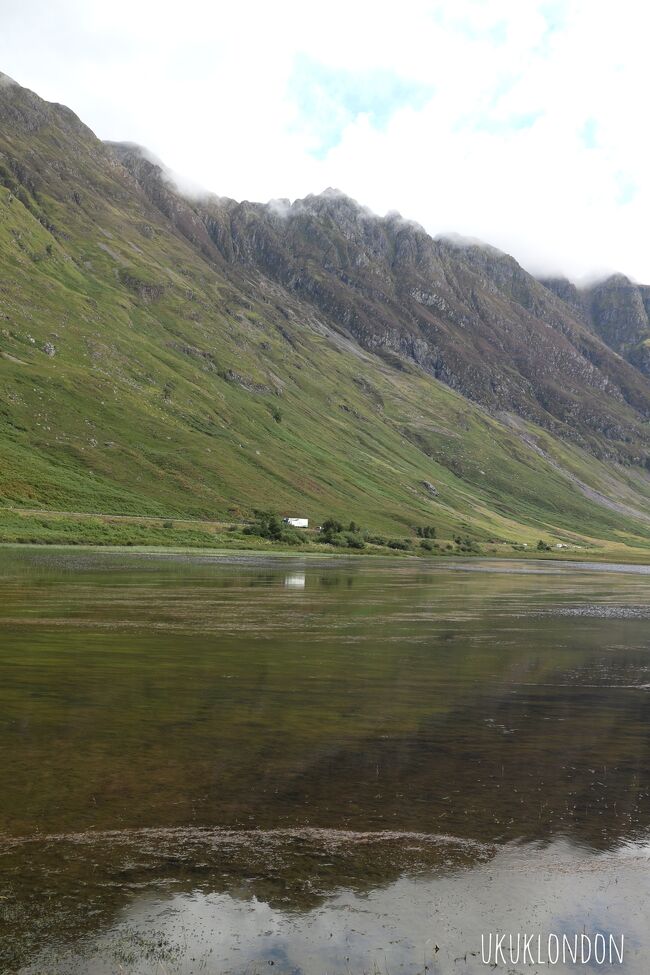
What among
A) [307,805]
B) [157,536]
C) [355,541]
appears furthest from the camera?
[355,541]

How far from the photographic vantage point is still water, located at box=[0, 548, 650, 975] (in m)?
9.25

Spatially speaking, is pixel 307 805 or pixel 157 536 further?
pixel 157 536

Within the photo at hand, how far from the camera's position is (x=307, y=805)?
13.4 m

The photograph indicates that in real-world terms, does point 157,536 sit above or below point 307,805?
below

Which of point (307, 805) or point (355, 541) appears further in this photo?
point (355, 541)

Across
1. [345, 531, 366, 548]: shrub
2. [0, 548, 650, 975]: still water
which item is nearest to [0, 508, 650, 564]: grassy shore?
[345, 531, 366, 548]: shrub

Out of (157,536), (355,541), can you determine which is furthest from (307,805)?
(355,541)

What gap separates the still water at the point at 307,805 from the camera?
925 cm

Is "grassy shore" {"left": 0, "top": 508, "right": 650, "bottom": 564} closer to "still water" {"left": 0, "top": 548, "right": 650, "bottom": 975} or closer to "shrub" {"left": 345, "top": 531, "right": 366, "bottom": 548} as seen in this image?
"shrub" {"left": 345, "top": 531, "right": 366, "bottom": 548}

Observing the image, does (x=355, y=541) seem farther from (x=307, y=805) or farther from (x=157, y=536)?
(x=307, y=805)

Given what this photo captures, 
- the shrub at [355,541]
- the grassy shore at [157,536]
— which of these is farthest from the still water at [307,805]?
the shrub at [355,541]

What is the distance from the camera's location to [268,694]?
23.4 meters

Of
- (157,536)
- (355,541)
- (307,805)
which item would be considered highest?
(307,805)

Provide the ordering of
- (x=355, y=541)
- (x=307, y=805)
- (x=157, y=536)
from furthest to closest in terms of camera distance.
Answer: (x=355, y=541) → (x=157, y=536) → (x=307, y=805)
